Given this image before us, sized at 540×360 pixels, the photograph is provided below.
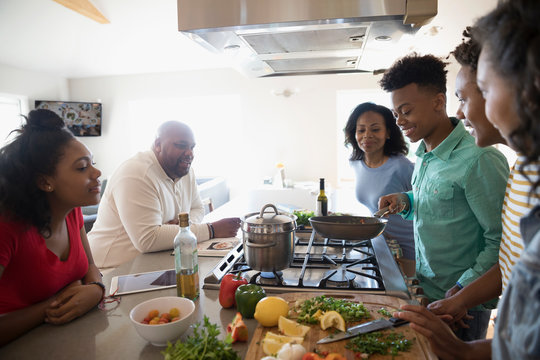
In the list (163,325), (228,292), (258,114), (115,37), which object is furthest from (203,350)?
(258,114)

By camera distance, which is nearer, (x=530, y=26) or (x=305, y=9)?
(x=530, y=26)

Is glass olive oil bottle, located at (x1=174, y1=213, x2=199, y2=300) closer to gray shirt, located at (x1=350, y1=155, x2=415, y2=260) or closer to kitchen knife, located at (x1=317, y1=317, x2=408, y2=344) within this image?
kitchen knife, located at (x1=317, y1=317, x2=408, y2=344)

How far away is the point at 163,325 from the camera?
831 mm

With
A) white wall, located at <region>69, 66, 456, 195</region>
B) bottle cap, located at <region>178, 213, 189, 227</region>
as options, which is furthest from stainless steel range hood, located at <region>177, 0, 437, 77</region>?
white wall, located at <region>69, 66, 456, 195</region>

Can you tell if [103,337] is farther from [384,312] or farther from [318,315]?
[384,312]

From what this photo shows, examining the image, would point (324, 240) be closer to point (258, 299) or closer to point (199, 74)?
point (258, 299)

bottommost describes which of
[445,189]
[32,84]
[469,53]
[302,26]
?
[445,189]

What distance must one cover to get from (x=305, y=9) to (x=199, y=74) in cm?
528

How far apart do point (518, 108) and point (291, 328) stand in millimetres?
685

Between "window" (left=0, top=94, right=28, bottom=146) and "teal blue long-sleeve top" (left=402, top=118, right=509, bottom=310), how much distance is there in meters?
5.98

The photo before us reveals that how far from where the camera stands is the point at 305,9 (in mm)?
1137

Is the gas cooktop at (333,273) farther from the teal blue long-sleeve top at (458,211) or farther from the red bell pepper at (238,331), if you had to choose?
the red bell pepper at (238,331)

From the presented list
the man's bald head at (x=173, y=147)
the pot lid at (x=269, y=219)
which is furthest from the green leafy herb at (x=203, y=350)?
the man's bald head at (x=173, y=147)

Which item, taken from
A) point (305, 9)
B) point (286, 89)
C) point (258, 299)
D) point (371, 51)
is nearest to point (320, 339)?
point (258, 299)
